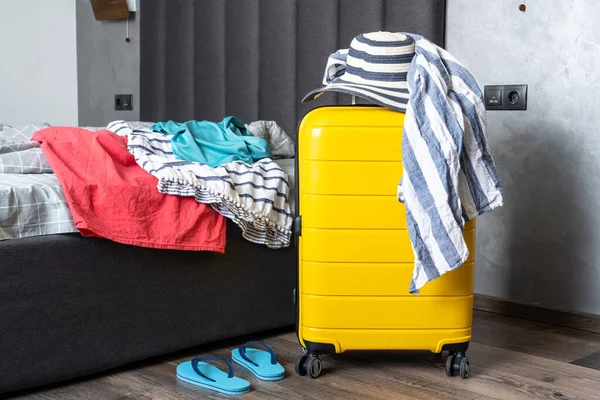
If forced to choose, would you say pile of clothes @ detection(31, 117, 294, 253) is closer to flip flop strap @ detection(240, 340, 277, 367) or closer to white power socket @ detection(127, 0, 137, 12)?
flip flop strap @ detection(240, 340, 277, 367)

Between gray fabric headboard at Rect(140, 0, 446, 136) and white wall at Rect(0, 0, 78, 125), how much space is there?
803 mm

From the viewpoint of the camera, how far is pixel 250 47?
3.10 m

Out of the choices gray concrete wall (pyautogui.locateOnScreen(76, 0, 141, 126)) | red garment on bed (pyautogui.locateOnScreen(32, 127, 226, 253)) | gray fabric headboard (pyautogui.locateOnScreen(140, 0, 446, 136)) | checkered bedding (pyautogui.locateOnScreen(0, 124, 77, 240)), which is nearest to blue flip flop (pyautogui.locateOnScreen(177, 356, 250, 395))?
red garment on bed (pyautogui.locateOnScreen(32, 127, 226, 253))

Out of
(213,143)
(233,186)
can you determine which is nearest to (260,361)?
(233,186)

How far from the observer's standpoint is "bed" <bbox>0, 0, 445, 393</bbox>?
1.65m

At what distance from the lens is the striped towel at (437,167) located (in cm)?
165

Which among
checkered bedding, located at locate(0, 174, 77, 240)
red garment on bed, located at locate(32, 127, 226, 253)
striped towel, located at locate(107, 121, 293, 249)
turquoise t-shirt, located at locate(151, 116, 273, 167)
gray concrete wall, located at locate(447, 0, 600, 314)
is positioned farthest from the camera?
gray concrete wall, located at locate(447, 0, 600, 314)

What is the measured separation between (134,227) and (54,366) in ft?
1.19

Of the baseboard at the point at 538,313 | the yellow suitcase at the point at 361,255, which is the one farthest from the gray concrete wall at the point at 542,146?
the yellow suitcase at the point at 361,255

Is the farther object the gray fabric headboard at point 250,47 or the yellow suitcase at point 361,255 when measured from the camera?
the gray fabric headboard at point 250,47

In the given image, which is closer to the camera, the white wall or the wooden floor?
the wooden floor

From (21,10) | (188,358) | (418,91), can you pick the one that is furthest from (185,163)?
(21,10)

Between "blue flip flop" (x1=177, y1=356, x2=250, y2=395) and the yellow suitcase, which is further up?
the yellow suitcase

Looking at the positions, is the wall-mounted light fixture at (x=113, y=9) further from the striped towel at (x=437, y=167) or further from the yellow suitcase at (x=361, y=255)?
the striped towel at (x=437, y=167)
